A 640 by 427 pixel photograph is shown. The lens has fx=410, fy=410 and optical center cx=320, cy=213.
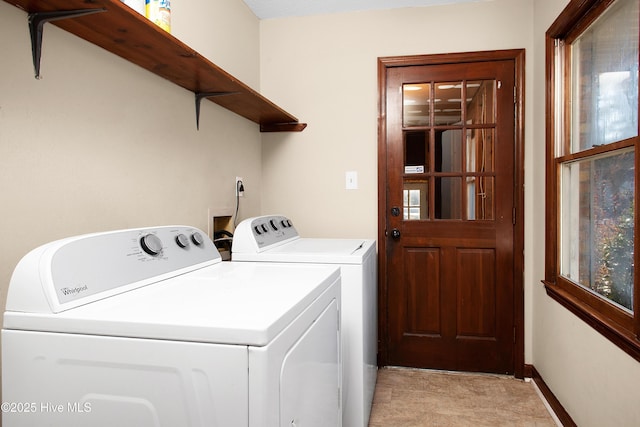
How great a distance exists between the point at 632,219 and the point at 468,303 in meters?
1.25

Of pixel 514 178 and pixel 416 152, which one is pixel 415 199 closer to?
pixel 416 152

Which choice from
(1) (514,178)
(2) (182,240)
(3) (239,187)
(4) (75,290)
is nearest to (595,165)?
(1) (514,178)

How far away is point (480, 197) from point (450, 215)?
0.21 m

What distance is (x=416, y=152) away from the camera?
2600mm

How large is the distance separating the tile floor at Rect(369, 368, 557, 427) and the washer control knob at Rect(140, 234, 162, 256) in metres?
1.41

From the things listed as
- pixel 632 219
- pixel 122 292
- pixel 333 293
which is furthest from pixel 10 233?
pixel 632 219

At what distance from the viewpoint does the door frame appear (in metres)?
2.46

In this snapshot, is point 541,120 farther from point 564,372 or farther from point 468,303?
point 564,372

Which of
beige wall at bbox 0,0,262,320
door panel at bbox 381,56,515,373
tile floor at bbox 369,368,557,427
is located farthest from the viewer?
door panel at bbox 381,56,515,373

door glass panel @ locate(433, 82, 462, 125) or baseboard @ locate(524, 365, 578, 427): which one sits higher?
door glass panel @ locate(433, 82, 462, 125)

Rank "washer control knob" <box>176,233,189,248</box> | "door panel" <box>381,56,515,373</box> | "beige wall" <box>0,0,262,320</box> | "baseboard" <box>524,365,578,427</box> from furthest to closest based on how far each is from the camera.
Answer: "door panel" <box>381,56,515,373</box> < "baseboard" <box>524,365,578,427</box> < "washer control knob" <box>176,233,189,248</box> < "beige wall" <box>0,0,262,320</box>

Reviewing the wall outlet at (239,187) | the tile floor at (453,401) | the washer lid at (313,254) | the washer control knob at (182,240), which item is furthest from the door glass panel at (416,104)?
the washer control knob at (182,240)

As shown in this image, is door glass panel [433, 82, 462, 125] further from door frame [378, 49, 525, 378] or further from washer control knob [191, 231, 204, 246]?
washer control knob [191, 231, 204, 246]

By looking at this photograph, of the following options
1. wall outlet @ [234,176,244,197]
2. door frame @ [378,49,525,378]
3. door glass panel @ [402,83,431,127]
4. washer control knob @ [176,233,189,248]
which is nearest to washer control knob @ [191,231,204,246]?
washer control knob @ [176,233,189,248]
